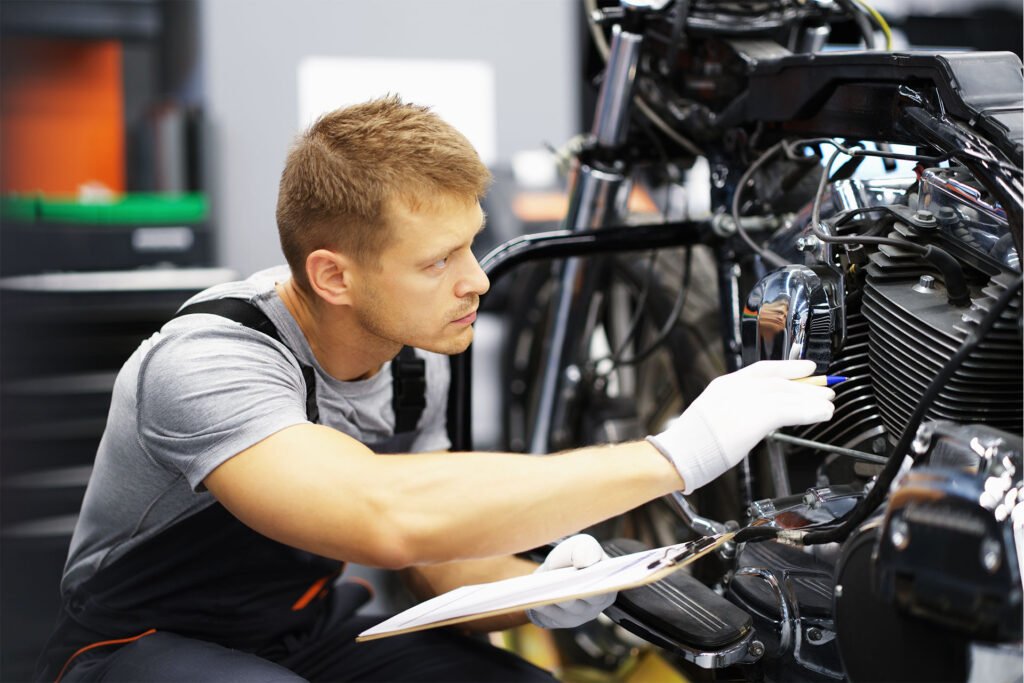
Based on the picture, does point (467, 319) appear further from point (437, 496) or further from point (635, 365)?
point (635, 365)

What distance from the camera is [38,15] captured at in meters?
2.84

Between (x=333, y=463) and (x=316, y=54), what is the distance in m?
3.10

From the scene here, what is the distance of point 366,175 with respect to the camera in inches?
39.3

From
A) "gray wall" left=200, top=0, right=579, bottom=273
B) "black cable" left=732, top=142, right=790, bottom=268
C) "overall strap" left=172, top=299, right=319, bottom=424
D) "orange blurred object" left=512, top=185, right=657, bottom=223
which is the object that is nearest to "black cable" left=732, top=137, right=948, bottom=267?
"black cable" left=732, top=142, right=790, bottom=268

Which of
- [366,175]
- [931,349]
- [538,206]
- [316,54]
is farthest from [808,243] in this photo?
[316,54]

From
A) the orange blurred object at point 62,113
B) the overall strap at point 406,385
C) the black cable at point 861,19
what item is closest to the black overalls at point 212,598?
the overall strap at point 406,385

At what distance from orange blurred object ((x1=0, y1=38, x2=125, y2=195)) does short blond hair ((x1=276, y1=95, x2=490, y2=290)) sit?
216 cm

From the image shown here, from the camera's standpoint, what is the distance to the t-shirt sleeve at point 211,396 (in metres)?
0.95

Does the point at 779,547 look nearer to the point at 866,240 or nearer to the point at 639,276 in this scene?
the point at 866,240

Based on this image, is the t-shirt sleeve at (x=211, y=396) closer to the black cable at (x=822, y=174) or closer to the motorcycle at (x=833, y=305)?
the motorcycle at (x=833, y=305)

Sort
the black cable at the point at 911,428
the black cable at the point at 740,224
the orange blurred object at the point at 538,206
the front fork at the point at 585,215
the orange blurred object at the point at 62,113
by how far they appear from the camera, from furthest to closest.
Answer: the orange blurred object at the point at 538,206 → the orange blurred object at the point at 62,113 → the front fork at the point at 585,215 → the black cable at the point at 740,224 → the black cable at the point at 911,428

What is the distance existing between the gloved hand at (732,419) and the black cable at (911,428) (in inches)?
2.9

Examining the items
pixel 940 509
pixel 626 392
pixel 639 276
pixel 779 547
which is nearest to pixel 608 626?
pixel 626 392

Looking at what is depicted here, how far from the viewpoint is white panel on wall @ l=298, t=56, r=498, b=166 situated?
12.2ft
